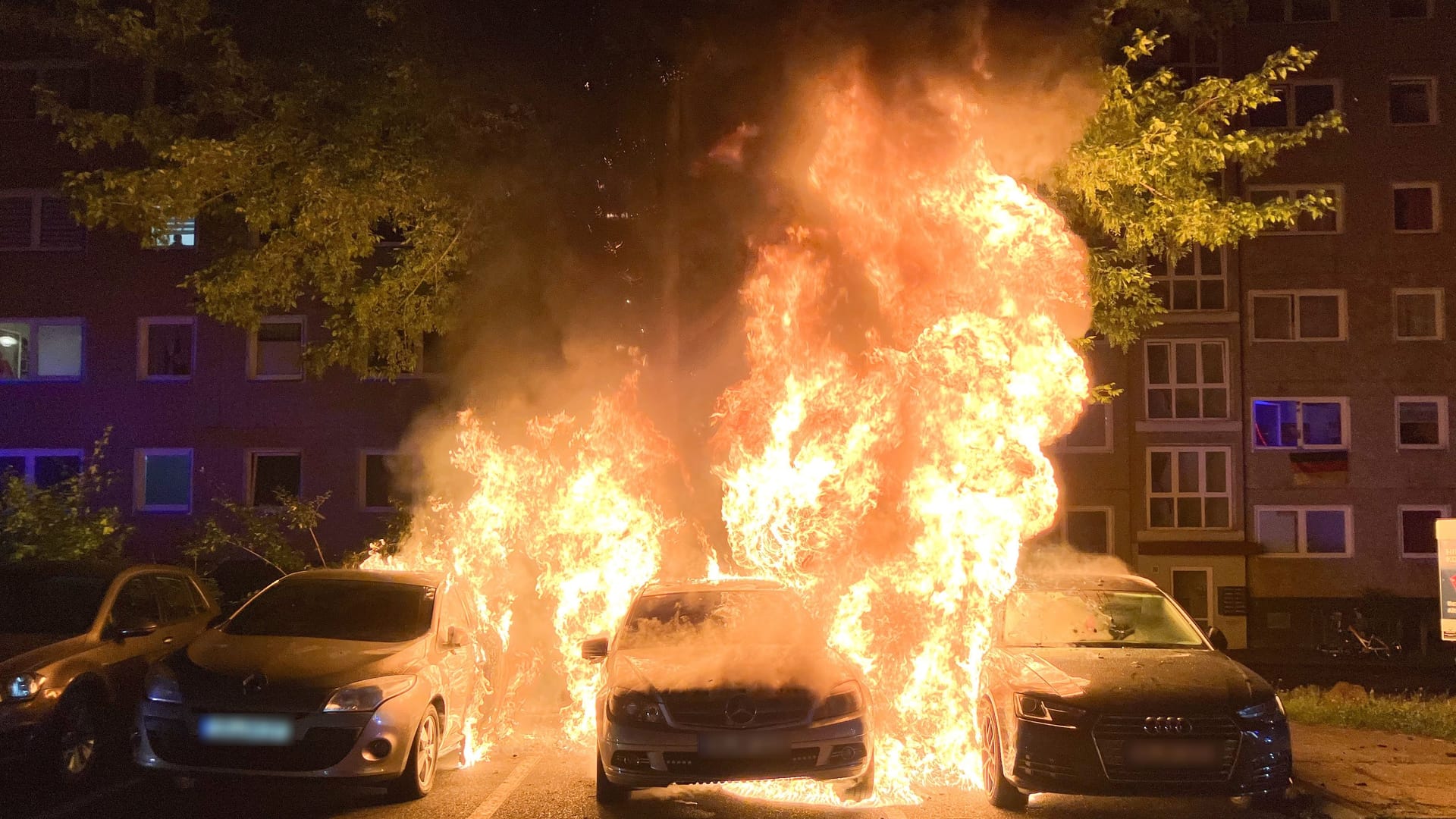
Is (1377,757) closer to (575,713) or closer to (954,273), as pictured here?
(954,273)

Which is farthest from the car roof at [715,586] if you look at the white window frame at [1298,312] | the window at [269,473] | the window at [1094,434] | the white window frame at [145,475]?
the white window frame at [1298,312]

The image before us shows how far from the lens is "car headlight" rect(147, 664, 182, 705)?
25.5 feet

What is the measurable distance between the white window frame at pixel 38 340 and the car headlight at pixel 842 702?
2696cm

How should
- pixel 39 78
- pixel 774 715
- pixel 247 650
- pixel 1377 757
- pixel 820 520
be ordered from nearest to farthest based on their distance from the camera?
pixel 774 715
pixel 247 650
pixel 1377 757
pixel 820 520
pixel 39 78

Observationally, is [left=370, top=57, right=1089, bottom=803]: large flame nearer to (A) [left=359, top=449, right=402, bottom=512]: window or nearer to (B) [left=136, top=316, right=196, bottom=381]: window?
(A) [left=359, top=449, right=402, bottom=512]: window

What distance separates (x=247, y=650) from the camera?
8.34 metres

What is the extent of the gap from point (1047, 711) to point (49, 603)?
7436 mm

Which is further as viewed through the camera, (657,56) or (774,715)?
(657,56)

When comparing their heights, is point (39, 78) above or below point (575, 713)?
above

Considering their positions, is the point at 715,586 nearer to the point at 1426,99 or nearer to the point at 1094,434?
the point at 1094,434

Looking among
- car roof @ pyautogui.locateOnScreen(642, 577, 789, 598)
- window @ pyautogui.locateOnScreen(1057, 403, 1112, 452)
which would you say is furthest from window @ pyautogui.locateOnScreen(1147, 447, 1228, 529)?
car roof @ pyautogui.locateOnScreen(642, 577, 789, 598)

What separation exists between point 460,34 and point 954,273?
6.76 meters

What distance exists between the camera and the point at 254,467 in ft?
97.0

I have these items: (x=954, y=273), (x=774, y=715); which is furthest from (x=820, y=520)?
(x=774, y=715)
